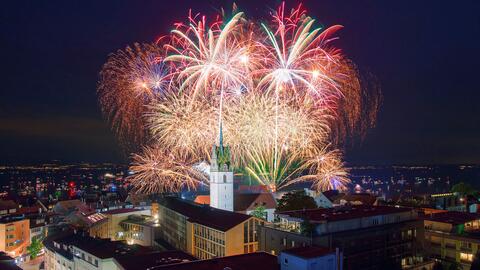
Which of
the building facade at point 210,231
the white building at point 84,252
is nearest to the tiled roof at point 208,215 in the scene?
the building facade at point 210,231

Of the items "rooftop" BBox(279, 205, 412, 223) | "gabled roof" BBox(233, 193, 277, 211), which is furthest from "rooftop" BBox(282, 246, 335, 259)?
"gabled roof" BBox(233, 193, 277, 211)

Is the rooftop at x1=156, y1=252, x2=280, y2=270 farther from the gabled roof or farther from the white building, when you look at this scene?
the gabled roof

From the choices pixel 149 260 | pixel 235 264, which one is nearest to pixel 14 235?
pixel 149 260

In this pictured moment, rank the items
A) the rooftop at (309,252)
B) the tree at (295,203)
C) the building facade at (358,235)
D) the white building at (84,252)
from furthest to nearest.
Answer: the tree at (295,203) < the white building at (84,252) < the building facade at (358,235) < the rooftop at (309,252)

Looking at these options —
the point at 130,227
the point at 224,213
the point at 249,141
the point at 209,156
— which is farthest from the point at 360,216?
the point at 130,227

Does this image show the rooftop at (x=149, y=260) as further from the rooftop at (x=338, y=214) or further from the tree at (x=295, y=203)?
the tree at (x=295, y=203)

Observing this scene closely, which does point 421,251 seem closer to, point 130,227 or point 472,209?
point 472,209
